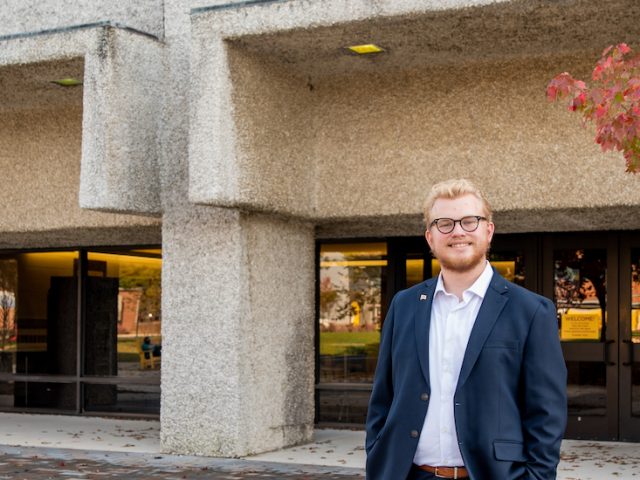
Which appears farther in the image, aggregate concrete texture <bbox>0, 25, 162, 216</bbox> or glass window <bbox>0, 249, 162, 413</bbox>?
glass window <bbox>0, 249, 162, 413</bbox>

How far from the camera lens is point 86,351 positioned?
48.0 feet

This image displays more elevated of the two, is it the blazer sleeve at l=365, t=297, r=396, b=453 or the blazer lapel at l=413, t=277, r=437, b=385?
the blazer lapel at l=413, t=277, r=437, b=385

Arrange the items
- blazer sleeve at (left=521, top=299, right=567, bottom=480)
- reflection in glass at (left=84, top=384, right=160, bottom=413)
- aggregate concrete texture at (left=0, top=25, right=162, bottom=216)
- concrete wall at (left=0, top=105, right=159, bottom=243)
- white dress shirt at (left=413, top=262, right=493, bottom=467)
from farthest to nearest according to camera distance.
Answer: reflection in glass at (left=84, top=384, right=160, bottom=413)
concrete wall at (left=0, top=105, right=159, bottom=243)
aggregate concrete texture at (left=0, top=25, right=162, bottom=216)
white dress shirt at (left=413, top=262, right=493, bottom=467)
blazer sleeve at (left=521, top=299, right=567, bottom=480)

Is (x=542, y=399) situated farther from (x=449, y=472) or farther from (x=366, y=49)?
(x=366, y=49)

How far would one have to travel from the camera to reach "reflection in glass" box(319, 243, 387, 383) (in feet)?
42.0

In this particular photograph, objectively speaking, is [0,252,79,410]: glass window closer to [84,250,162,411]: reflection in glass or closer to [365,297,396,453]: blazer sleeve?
[84,250,162,411]: reflection in glass


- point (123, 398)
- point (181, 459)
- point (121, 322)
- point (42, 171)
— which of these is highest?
point (42, 171)

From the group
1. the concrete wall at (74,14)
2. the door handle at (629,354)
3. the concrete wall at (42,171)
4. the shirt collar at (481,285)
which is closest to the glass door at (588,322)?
the door handle at (629,354)

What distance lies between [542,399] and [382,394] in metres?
0.64

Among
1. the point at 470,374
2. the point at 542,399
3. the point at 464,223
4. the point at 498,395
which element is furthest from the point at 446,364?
the point at 464,223

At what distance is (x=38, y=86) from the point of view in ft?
38.9

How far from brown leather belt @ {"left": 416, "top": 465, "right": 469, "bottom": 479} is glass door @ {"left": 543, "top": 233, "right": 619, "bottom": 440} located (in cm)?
841

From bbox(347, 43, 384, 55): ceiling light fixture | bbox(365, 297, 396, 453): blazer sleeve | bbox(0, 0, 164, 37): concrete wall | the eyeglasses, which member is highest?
bbox(0, 0, 164, 37): concrete wall

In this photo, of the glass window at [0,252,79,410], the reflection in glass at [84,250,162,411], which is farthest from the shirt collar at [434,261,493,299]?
the glass window at [0,252,79,410]
